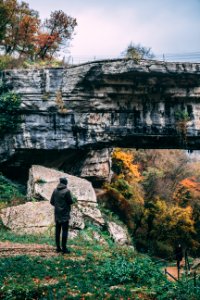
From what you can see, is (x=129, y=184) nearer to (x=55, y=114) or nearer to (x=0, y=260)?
(x=55, y=114)

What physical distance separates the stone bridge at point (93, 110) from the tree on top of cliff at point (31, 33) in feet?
20.6

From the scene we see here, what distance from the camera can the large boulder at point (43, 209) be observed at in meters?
15.5

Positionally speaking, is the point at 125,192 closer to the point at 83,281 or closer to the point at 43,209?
the point at 43,209

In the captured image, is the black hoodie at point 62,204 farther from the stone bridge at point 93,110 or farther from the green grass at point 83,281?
the stone bridge at point 93,110

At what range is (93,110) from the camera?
20.7 meters

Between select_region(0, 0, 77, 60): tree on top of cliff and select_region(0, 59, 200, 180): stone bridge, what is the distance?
248 inches

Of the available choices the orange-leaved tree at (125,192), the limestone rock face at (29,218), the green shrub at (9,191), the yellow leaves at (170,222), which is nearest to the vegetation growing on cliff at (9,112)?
the green shrub at (9,191)

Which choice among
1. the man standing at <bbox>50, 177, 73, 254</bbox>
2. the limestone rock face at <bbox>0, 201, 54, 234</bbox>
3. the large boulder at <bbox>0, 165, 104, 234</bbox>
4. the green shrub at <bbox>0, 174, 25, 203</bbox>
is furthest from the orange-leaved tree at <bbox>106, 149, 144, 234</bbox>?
the man standing at <bbox>50, 177, 73, 254</bbox>

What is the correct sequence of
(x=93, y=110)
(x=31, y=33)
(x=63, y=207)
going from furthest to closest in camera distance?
(x=31, y=33) → (x=93, y=110) → (x=63, y=207)

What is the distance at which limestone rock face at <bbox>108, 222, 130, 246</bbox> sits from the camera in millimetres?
17891

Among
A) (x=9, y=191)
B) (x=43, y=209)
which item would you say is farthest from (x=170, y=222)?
(x=43, y=209)

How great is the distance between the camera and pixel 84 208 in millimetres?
17781

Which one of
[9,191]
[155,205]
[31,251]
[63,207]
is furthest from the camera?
[155,205]

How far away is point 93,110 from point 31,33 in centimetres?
981
